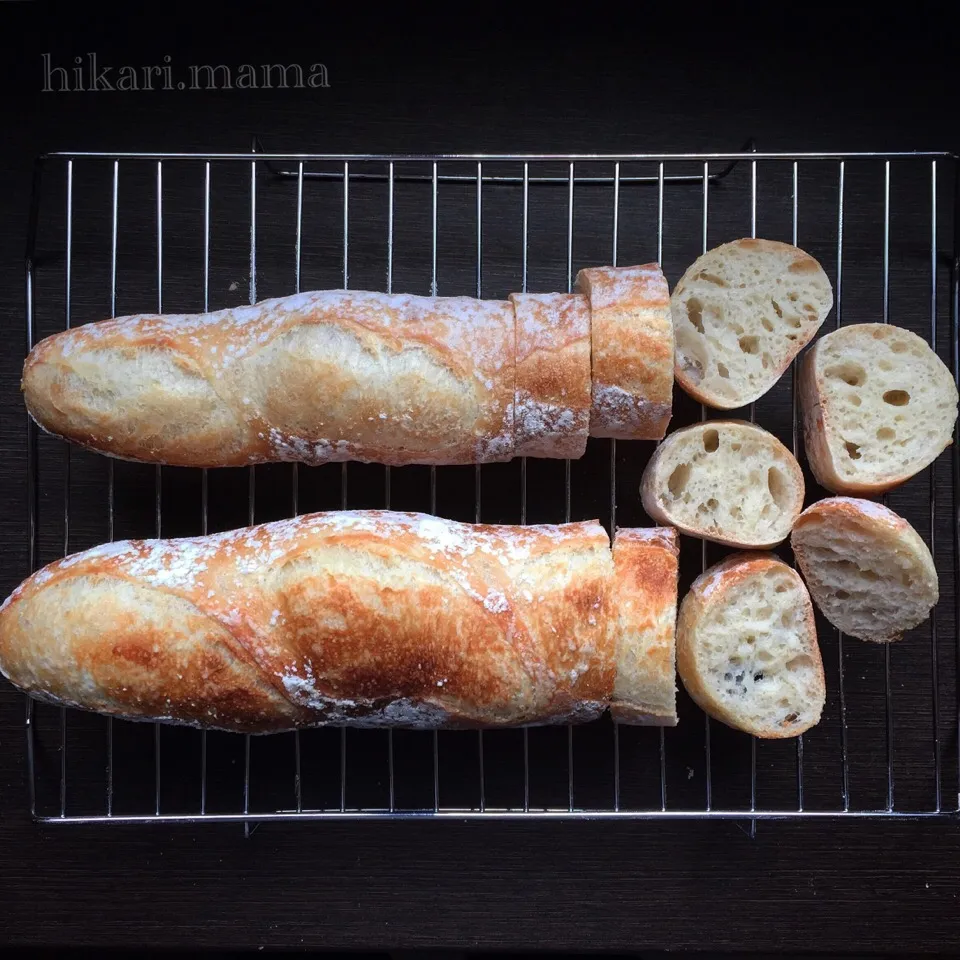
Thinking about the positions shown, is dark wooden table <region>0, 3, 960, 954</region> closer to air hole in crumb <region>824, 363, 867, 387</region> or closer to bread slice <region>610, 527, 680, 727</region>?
bread slice <region>610, 527, 680, 727</region>

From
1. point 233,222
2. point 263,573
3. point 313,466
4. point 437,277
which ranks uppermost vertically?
point 233,222

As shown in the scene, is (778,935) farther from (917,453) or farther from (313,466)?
(313,466)

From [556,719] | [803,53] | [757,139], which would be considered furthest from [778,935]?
[803,53]

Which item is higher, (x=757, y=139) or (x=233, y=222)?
(x=757, y=139)

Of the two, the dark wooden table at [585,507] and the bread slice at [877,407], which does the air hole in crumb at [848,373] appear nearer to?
the bread slice at [877,407]

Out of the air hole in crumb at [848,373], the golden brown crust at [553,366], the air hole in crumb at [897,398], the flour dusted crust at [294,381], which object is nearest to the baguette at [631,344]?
the golden brown crust at [553,366]
